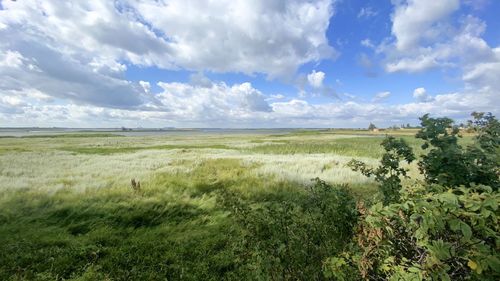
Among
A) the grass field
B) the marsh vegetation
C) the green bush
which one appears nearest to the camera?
the green bush

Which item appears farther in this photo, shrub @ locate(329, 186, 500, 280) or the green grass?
the green grass

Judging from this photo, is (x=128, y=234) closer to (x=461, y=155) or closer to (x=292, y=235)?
(x=292, y=235)

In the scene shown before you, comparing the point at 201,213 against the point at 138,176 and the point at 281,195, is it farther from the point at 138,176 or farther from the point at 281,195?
the point at 138,176

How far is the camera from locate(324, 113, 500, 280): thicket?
2.42 metres

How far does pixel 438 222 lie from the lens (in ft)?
7.84

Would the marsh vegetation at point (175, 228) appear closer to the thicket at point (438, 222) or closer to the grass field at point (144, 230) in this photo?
the grass field at point (144, 230)

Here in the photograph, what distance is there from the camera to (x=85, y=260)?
7961mm

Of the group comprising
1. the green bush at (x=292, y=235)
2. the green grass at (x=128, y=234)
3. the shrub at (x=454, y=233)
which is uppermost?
the shrub at (x=454, y=233)

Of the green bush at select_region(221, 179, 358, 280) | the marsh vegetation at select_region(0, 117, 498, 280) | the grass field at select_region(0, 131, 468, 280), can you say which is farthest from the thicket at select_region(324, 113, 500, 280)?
the grass field at select_region(0, 131, 468, 280)

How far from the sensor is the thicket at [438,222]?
2416 mm

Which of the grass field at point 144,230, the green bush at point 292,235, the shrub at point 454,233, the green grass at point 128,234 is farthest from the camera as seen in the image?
the green grass at point 128,234

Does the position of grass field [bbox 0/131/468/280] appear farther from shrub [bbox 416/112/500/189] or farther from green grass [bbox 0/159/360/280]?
shrub [bbox 416/112/500/189]

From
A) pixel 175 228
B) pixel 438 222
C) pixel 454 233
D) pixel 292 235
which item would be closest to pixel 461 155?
pixel 454 233

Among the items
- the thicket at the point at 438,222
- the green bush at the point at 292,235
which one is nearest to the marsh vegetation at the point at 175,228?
the green bush at the point at 292,235
